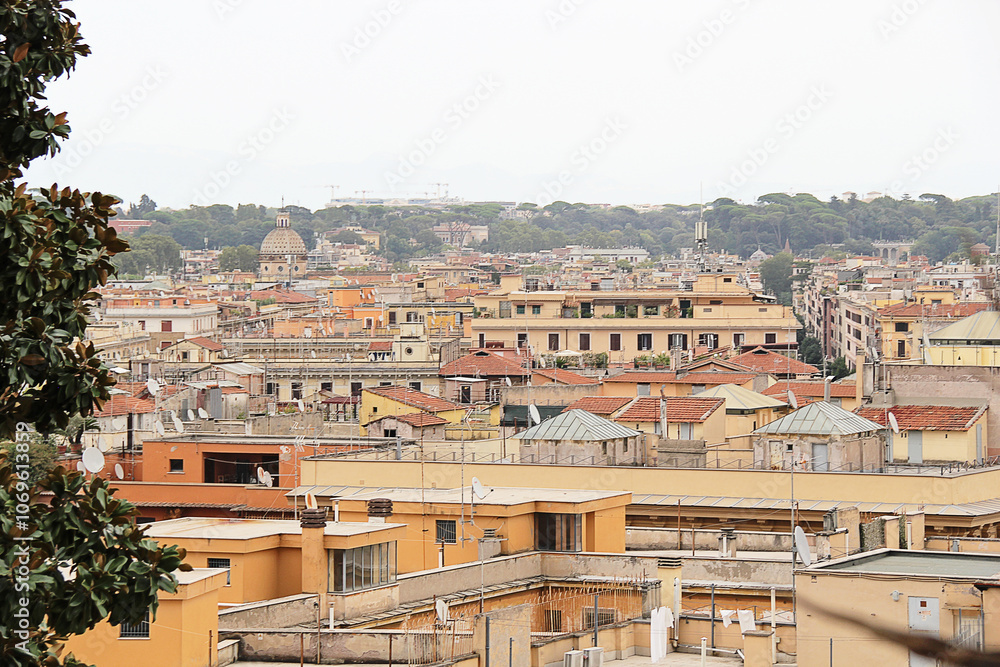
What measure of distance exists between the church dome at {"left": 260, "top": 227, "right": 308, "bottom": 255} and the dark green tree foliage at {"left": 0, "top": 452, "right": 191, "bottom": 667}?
136943mm

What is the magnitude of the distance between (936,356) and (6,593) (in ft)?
80.3

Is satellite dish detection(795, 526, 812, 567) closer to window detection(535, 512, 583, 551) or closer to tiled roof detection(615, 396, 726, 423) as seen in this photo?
window detection(535, 512, 583, 551)

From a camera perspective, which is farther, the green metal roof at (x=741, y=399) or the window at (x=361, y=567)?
the green metal roof at (x=741, y=399)

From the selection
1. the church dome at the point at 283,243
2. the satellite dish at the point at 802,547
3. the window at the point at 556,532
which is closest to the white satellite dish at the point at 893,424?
the window at the point at 556,532

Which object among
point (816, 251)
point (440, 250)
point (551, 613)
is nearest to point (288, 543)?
point (551, 613)

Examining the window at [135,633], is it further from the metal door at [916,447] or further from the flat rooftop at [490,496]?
the metal door at [916,447]

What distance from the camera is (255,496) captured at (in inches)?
880

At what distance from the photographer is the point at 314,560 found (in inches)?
515

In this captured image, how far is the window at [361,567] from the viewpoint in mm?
13172

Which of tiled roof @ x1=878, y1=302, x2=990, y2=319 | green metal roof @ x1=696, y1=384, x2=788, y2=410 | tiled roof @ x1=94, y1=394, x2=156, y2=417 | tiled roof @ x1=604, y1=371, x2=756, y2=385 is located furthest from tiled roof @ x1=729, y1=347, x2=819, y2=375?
tiled roof @ x1=94, y1=394, x2=156, y2=417

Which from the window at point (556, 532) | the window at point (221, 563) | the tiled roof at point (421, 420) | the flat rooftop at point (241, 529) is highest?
the tiled roof at point (421, 420)

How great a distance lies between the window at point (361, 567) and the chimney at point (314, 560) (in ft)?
0.27

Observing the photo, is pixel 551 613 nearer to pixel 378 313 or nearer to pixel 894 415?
pixel 894 415

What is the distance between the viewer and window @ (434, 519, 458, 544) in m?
16.9
